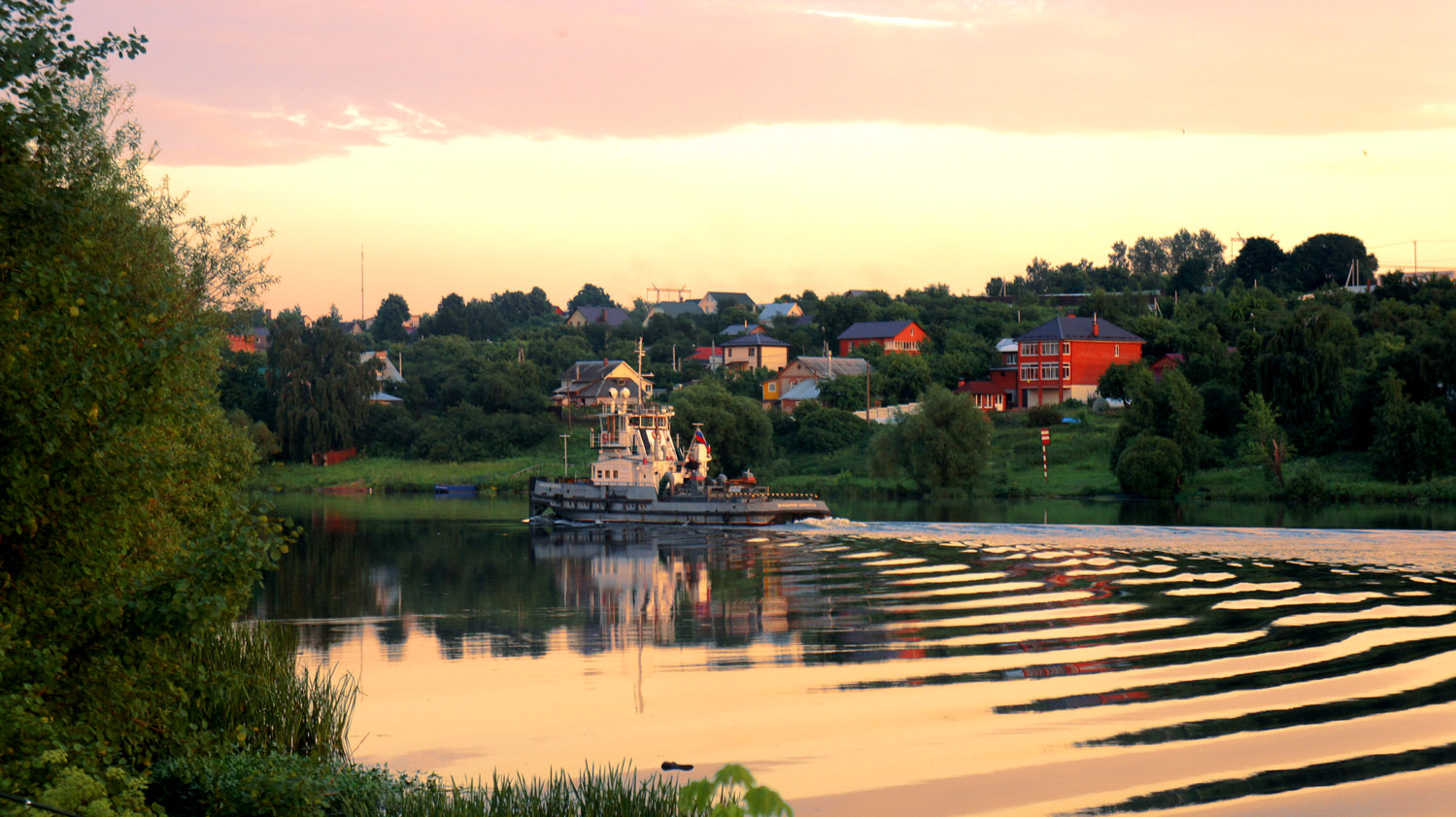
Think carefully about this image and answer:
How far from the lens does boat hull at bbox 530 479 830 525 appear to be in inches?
2330

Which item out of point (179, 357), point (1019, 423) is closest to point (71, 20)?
point (179, 357)

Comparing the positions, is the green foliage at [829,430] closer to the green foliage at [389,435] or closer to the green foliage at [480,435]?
the green foliage at [480,435]

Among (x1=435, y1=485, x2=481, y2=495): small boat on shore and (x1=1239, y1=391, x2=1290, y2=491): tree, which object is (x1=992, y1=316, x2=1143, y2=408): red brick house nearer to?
(x1=1239, y1=391, x2=1290, y2=491): tree

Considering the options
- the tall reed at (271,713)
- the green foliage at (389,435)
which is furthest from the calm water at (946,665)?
the green foliage at (389,435)

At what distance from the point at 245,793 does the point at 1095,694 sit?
46.6 feet

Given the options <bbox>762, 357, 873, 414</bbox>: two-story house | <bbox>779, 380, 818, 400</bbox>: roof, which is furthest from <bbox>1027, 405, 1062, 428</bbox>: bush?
<bbox>779, 380, 818, 400</bbox>: roof

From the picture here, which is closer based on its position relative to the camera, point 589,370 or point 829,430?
point 829,430

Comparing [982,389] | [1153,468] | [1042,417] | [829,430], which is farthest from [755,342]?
[1153,468]

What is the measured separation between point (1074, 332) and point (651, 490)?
170 ft

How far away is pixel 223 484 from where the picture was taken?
83.0ft

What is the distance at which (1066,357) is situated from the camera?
10162 cm

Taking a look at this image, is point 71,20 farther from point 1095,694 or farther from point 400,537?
point 400,537

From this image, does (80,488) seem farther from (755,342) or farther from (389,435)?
(755,342)

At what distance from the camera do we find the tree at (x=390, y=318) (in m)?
189
